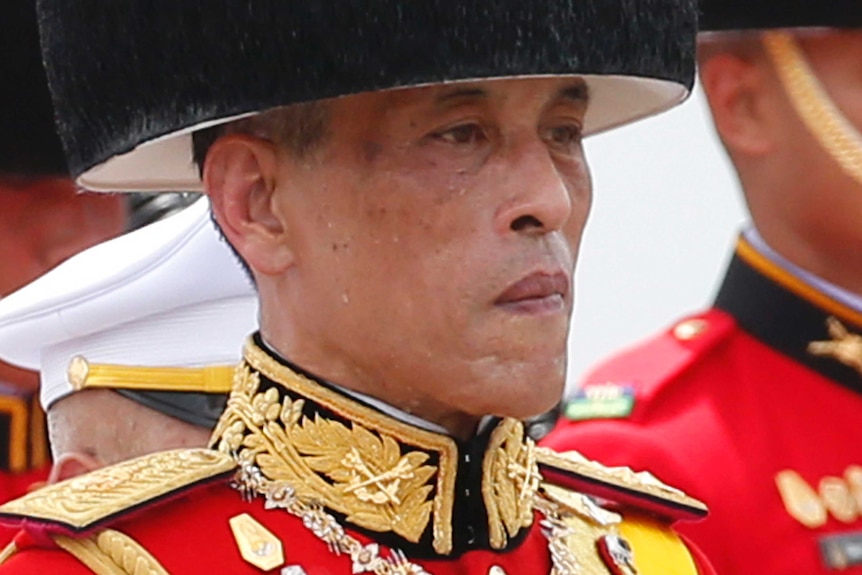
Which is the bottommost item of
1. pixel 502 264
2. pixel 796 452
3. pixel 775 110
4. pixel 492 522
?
pixel 796 452

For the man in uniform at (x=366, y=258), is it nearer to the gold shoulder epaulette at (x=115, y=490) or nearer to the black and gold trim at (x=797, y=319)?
the gold shoulder epaulette at (x=115, y=490)

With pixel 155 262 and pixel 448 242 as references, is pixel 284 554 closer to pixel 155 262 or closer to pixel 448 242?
pixel 448 242

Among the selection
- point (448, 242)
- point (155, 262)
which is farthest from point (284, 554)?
point (155, 262)

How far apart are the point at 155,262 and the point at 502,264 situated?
79 centimetres

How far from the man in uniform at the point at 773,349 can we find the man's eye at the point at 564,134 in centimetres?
107

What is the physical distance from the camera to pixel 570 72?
2391 mm

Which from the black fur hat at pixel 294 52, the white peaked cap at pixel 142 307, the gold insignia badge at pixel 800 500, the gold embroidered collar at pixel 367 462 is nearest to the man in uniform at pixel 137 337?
the white peaked cap at pixel 142 307

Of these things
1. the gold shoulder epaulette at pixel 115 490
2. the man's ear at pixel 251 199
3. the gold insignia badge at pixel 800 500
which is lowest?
the gold insignia badge at pixel 800 500

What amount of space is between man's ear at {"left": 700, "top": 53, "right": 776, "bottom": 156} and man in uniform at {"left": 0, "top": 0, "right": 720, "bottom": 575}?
1118 millimetres

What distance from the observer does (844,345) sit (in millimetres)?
3682

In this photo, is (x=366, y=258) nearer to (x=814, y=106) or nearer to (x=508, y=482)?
(x=508, y=482)

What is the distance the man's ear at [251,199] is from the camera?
243 centimetres

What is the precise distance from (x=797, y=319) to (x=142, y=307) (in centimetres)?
104

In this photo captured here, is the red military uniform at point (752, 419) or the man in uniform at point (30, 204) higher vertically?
the man in uniform at point (30, 204)
